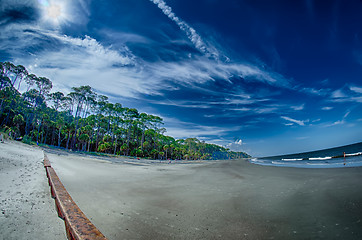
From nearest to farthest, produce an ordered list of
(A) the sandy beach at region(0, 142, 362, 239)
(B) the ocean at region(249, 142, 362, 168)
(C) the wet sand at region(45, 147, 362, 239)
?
(A) the sandy beach at region(0, 142, 362, 239) < (C) the wet sand at region(45, 147, 362, 239) < (B) the ocean at region(249, 142, 362, 168)

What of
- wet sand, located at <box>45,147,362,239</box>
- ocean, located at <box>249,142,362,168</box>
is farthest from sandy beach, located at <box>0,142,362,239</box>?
ocean, located at <box>249,142,362,168</box>

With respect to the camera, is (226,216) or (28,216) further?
(226,216)

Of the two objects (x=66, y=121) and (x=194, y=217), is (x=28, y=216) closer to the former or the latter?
(x=194, y=217)

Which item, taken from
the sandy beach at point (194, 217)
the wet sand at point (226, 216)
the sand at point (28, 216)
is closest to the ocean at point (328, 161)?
the wet sand at point (226, 216)

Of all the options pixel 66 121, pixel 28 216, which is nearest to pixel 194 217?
pixel 28 216

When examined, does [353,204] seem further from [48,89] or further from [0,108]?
[48,89]

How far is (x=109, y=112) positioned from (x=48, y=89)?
23.6 metres

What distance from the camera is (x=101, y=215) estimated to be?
3402mm

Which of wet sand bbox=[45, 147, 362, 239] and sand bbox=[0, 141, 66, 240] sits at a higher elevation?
sand bbox=[0, 141, 66, 240]

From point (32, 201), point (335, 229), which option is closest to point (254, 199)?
point (335, 229)

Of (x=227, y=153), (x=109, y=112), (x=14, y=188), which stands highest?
(x=109, y=112)

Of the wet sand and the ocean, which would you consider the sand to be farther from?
the ocean

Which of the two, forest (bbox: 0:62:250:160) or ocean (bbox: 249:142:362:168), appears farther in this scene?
forest (bbox: 0:62:250:160)

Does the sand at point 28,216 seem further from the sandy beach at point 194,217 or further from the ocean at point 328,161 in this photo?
the ocean at point 328,161
